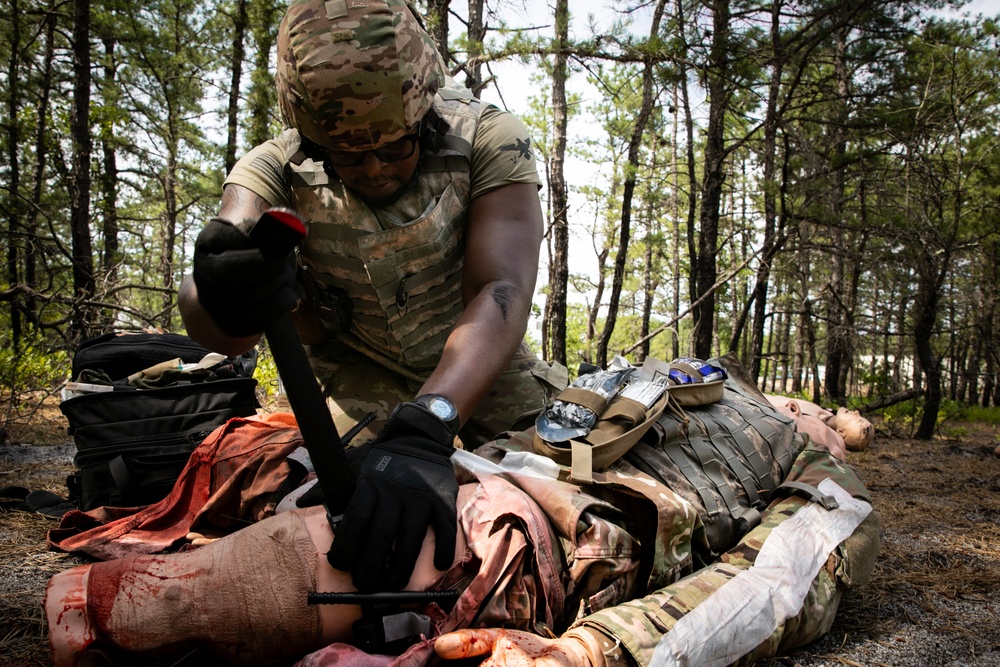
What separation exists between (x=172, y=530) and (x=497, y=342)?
113 cm

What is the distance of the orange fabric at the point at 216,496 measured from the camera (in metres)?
1.89

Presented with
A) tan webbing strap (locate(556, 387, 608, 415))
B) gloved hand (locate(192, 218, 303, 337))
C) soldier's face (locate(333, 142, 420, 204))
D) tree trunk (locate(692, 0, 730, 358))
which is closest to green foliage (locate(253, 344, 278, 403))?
tree trunk (locate(692, 0, 730, 358))

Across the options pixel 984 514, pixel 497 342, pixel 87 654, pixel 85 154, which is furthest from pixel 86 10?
pixel 984 514

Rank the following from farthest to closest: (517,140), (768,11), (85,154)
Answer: (85,154)
(768,11)
(517,140)

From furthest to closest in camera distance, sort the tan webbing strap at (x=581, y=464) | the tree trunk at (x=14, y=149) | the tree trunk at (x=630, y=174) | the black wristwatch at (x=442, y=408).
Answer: the tree trunk at (x=630, y=174), the tree trunk at (x=14, y=149), the tan webbing strap at (x=581, y=464), the black wristwatch at (x=442, y=408)

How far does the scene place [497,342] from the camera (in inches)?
75.3

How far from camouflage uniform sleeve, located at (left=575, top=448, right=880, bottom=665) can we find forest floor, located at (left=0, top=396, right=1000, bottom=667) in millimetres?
110

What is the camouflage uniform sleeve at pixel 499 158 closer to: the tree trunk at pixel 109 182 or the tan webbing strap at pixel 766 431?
the tan webbing strap at pixel 766 431

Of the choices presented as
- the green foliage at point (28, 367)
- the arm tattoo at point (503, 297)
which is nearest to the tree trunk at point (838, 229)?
the arm tattoo at point (503, 297)

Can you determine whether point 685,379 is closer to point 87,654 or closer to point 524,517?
point 524,517

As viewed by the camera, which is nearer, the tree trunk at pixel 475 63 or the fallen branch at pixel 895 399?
the tree trunk at pixel 475 63

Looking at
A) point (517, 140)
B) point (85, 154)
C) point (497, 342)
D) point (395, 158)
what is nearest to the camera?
point (497, 342)

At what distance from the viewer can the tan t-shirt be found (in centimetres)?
216

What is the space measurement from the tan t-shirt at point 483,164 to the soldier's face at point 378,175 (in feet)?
0.71
